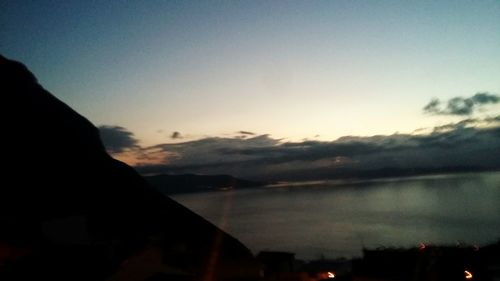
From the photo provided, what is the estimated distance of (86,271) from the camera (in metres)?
12.6

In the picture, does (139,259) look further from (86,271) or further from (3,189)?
(3,189)

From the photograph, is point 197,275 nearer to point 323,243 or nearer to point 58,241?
point 58,241

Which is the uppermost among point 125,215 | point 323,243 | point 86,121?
point 86,121

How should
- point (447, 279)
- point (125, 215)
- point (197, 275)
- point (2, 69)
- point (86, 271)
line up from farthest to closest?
point (2, 69) < point (125, 215) < point (197, 275) < point (447, 279) < point (86, 271)

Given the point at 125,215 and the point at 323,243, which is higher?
the point at 125,215

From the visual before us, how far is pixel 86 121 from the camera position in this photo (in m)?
32.2

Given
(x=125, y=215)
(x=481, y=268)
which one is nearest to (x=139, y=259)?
(x=125, y=215)

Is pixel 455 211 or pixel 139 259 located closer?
pixel 139 259

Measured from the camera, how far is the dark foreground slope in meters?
12.9

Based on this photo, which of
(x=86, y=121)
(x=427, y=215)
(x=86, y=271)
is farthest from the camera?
(x=427, y=215)

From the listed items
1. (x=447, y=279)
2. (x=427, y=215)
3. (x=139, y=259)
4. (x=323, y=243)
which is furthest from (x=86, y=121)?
(x=427, y=215)

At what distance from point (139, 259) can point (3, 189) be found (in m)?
7.87

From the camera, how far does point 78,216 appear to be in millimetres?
17156

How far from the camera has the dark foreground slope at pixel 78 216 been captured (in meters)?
12.9
